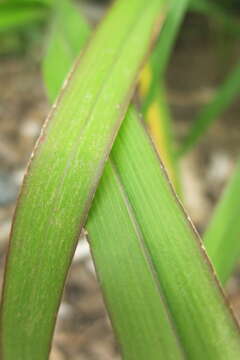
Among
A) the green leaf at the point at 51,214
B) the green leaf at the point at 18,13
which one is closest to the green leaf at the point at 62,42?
the green leaf at the point at 18,13

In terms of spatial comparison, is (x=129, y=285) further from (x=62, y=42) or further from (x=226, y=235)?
(x=62, y=42)

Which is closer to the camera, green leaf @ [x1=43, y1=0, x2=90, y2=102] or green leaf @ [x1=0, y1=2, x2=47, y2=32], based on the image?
green leaf @ [x1=43, y1=0, x2=90, y2=102]

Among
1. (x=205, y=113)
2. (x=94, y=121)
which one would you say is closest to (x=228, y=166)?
(x=205, y=113)

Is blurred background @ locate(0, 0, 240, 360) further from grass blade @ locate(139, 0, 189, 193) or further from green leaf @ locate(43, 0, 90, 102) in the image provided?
grass blade @ locate(139, 0, 189, 193)

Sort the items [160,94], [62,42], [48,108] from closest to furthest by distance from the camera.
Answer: [62,42] < [160,94] < [48,108]

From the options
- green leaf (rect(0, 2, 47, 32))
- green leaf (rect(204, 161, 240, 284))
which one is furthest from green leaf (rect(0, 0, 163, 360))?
green leaf (rect(0, 2, 47, 32))

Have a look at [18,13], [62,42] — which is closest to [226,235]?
[62,42]

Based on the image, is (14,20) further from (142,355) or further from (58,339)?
(142,355)
